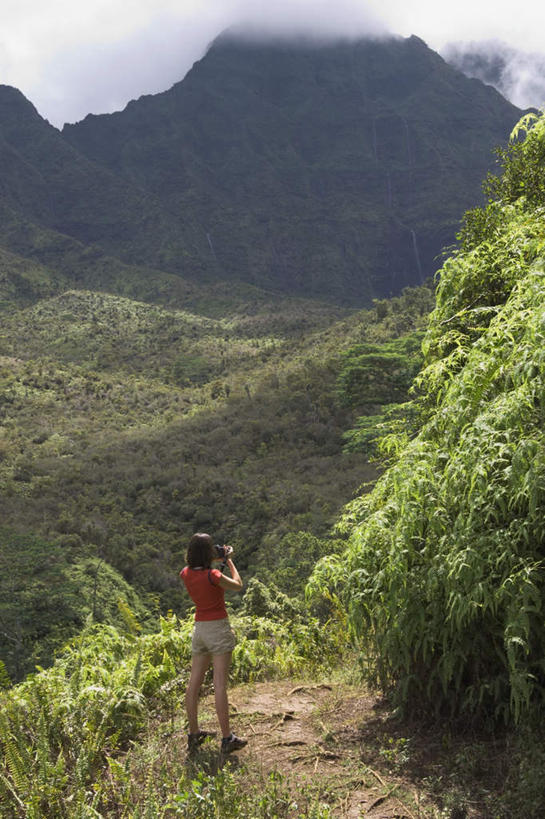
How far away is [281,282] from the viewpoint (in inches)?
4542

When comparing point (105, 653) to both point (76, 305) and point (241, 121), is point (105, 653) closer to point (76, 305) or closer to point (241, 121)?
point (76, 305)

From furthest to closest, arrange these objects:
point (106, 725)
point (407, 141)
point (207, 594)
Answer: point (407, 141), point (106, 725), point (207, 594)

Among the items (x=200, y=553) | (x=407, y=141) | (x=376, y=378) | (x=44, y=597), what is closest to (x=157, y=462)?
(x=376, y=378)

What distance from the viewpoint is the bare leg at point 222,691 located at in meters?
3.61

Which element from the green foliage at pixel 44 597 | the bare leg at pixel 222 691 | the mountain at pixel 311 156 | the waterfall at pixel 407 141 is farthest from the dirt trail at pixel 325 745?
the waterfall at pixel 407 141

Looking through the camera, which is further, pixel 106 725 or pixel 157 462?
pixel 157 462

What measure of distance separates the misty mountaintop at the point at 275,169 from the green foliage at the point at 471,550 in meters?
92.4

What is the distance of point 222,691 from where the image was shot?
363cm

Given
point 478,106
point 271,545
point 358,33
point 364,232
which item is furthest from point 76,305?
point 358,33

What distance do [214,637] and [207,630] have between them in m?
0.06

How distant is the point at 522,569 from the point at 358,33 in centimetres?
20027

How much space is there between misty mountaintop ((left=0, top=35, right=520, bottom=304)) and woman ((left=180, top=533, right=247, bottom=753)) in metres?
92.0

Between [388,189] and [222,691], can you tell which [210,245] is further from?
[222,691]

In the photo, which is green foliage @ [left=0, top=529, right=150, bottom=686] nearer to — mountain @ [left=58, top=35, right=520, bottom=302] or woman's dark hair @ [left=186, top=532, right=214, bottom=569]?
woman's dark hair @ [left=186, top=532, right=214, bottom=569]
